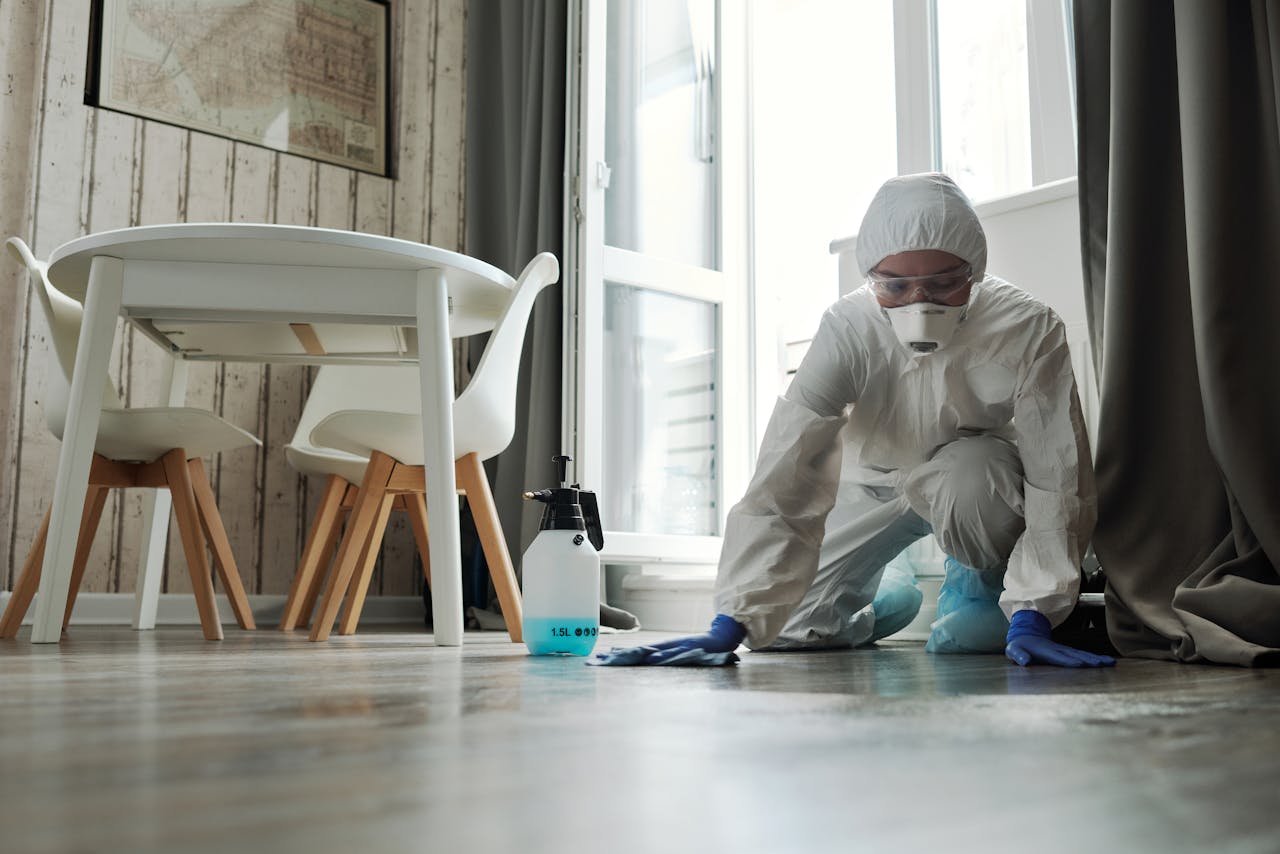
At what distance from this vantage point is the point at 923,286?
1.50 meters

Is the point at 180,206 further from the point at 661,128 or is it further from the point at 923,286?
the point at 923,286

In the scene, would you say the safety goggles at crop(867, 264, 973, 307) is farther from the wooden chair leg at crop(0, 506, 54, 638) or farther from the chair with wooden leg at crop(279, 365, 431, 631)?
the wooden chair leg at crop(0, 506, 54, 638)

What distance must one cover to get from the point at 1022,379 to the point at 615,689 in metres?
0.87

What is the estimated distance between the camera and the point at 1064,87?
2.24m

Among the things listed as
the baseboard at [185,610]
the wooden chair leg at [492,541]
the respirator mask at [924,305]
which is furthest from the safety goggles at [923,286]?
the baseboard at [185,610]

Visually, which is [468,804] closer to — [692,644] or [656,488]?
[692,644]

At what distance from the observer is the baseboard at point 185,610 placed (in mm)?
2875

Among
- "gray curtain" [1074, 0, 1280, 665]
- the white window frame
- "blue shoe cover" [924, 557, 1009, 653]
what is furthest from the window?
"blue shoe cover" [924, 557, 1009, 653]

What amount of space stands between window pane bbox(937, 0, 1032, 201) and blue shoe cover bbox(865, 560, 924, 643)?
0.84m

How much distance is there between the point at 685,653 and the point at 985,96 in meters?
1.64

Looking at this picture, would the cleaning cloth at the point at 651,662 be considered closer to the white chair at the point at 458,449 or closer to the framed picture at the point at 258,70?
the white chair at the point at 458,449

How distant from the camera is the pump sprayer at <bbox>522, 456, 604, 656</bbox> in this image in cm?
144

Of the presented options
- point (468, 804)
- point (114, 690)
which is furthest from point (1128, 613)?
point (468, 804)

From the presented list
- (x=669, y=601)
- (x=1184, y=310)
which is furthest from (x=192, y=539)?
(x=1184, y=310)
